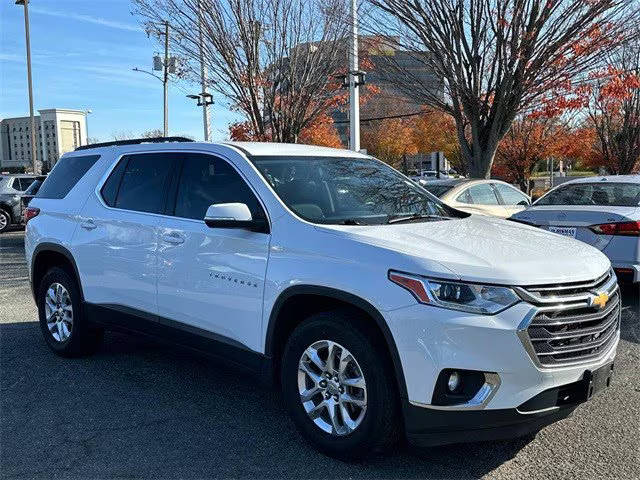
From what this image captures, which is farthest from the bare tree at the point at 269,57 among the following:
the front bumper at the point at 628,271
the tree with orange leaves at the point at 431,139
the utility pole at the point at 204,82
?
the tree with orange leaves at the point at 431,139

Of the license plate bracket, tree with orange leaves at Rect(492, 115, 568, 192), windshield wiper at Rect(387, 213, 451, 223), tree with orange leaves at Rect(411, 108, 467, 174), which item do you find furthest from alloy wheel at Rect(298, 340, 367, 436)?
tree with orange leaves at Rect(411, 108, 467, 174)

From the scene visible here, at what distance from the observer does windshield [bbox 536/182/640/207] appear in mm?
7520

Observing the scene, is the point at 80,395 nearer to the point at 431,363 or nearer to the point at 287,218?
the point at 287,218

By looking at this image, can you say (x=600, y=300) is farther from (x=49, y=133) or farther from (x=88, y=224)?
(x=49, y=133)

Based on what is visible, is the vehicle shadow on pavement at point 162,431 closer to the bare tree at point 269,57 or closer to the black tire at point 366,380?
the black tire at point 366,380

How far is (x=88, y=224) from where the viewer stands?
5.18 meters

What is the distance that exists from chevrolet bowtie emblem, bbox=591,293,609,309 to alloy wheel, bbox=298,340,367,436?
129 cm

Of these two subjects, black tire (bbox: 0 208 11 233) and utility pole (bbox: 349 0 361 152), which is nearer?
utility pole (bbox: 349 0 361 152)

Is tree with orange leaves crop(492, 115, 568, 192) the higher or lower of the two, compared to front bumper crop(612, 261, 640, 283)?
higher

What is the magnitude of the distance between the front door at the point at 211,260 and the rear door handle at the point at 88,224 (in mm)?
1002

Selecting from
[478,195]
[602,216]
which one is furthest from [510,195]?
[602,216]

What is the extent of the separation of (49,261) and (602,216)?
5.96m

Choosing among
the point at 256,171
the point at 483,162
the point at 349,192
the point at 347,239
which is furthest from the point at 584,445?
the point at 483,162

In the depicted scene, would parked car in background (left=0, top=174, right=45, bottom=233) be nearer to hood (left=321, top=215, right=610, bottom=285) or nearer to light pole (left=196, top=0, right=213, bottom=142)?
light pole (left=196, top=0, right=213, bottom=142)
